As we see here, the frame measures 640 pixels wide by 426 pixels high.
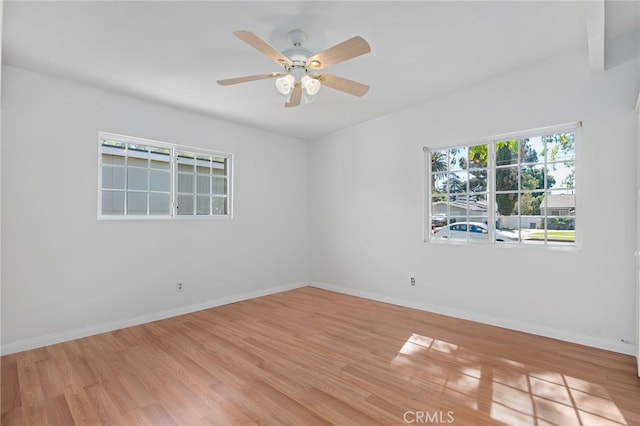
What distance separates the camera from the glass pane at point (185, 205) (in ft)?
14.2

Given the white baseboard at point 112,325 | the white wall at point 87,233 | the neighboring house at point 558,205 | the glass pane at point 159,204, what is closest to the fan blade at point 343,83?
the neighboring house at point 558,205

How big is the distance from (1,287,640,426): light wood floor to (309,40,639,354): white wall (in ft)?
1.19

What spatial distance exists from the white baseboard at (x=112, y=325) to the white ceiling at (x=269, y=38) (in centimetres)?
262

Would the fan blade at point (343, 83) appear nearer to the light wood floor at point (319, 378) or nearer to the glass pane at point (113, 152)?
the light wood floor at point (319, 378)

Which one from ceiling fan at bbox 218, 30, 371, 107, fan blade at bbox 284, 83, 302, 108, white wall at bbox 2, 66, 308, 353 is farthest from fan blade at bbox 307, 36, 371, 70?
white wall at bbox 2, 66, 308, 353

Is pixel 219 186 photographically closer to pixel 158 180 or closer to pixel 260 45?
pixel 158 180

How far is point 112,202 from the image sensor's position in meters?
3.72

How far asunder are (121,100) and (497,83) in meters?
4.31

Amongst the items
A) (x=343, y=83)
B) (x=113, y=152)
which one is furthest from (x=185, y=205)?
(x=343, y=83)

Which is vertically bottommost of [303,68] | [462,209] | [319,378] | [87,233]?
[319,378]

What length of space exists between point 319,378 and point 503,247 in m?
2.52

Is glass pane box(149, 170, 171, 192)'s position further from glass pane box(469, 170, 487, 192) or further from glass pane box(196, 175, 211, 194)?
glass pane box(469, 170, 487, 192)

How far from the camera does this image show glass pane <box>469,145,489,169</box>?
3.88m

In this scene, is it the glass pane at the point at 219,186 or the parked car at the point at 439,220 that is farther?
the glass pane at the point at 219,186
